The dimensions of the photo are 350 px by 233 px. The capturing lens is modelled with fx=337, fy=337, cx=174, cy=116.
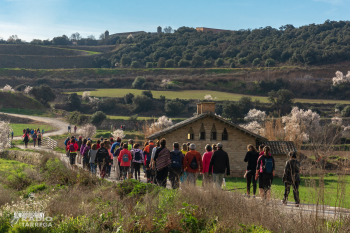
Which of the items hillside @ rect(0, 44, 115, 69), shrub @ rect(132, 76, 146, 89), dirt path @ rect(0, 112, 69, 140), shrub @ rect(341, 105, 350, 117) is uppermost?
hillside @ rect(0, 44, 115, 69)

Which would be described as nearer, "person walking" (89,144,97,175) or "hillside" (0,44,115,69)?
"person walking" (89,144,97,175)

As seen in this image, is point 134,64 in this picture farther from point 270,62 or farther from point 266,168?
point 266,168

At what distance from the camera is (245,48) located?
118 m

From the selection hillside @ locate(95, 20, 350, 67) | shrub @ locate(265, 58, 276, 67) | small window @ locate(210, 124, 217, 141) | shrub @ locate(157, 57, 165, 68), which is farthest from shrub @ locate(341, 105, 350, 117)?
shrub @ locate(157, 57, 165, 68)

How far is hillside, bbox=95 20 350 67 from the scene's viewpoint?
329ft

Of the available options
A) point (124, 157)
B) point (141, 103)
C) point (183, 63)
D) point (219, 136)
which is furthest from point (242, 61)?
point (124, 157)

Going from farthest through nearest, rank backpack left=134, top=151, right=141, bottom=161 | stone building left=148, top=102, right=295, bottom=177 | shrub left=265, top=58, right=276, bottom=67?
1. shrub left=265, top=58, right=276, bottom=67
2. stone building left=148, top=102, right=295, bottom=177
3. backpack left=134, top=151, right=141, bottom=161

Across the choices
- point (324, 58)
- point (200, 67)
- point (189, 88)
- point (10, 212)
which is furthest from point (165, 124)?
point (324, 58)

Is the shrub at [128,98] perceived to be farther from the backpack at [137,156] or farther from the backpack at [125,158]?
the backpack at [125,158]

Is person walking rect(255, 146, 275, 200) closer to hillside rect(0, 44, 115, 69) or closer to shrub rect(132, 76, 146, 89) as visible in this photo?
shrub rect(132, 76, 146, 89)

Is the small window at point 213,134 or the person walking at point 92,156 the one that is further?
the small window at point 213,134

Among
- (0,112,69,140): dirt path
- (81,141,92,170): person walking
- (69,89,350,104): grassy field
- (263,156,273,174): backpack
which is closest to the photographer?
(263,156,273,174): backpack

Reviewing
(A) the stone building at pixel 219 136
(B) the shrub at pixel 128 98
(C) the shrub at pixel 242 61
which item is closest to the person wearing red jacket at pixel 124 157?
(A) the stone building at pixel 219 136

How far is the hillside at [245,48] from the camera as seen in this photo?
3949 inches
